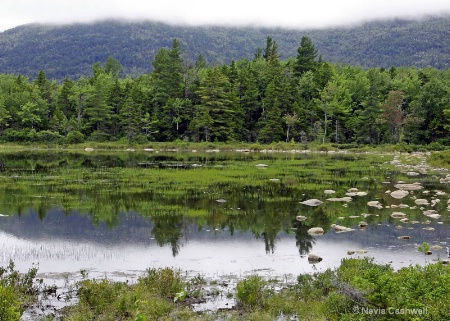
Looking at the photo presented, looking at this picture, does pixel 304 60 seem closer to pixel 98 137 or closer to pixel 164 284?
pixel 98 137

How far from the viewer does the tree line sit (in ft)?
298

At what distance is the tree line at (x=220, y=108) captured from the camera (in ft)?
298

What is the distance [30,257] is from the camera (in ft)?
60.2

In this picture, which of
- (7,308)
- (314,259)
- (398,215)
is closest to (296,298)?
(314,259)

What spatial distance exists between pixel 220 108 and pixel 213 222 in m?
70.4

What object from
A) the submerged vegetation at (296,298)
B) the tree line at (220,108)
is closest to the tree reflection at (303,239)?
the submerged vegetation at (296,298)

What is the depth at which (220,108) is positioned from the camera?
308 feet

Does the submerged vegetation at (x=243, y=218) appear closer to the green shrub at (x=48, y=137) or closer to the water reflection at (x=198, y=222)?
the water reflection at (x=198, y=222)

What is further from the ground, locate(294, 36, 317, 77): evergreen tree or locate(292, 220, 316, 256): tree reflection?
locate(294, 36, 317, 77): evergreen tree

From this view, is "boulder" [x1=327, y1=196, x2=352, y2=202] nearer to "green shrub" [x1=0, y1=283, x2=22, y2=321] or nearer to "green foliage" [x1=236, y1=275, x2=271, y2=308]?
"green foliage" [x1=236, y1=275, x2=271, y2=308]

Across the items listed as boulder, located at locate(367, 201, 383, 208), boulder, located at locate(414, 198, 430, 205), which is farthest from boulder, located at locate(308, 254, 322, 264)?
boulder, located at locate(414, 198, 430, 205)

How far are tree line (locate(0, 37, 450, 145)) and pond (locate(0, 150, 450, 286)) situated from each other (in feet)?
163

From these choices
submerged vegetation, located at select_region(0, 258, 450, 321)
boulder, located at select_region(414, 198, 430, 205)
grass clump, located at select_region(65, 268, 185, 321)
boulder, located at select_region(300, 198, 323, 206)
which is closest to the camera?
submerged vegetation, located at select_region(0, 258, 450, 321)

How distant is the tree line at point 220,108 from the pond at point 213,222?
49584 mm
